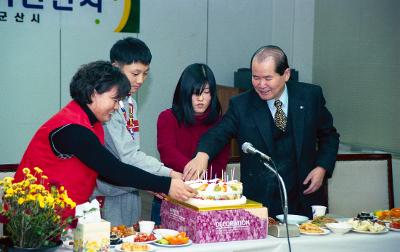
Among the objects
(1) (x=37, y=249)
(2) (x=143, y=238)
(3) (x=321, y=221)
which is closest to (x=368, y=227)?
(3) (x=321, y=221)

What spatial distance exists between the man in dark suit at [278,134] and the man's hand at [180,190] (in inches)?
21.9

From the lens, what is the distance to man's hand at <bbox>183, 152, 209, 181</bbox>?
3.12 metres

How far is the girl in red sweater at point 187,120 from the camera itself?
3377 millimetres

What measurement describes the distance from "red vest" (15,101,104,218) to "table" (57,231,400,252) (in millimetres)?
257

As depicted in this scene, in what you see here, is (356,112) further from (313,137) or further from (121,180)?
(121,180)

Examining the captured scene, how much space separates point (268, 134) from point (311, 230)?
0.63m

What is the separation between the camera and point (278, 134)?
11.1 feet

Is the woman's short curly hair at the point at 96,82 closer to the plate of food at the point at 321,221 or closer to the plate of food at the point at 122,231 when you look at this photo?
the plate of food at the point at 122,231

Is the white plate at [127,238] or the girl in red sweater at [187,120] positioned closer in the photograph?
the white plate at [127,238]

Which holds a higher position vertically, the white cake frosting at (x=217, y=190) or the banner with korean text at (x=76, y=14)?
the banner with korean text at (x=76, y=14)

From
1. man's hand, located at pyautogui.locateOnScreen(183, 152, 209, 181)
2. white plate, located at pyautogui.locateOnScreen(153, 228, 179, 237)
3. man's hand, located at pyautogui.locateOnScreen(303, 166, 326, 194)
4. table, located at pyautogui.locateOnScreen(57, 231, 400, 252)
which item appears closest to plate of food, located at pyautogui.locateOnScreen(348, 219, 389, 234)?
table, located at pyautogui.locateOnScreen(57, 231, 400, 252)

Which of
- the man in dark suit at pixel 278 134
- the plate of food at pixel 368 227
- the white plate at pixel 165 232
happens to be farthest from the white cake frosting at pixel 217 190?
the plate of food at pixel 368 227

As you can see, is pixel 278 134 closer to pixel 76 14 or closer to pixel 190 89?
pixel 190 89

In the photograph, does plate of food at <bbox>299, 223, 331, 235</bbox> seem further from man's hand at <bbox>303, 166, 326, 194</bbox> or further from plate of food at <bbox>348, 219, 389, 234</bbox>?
man's hand at <bbox>303, 166, 326, 194</bbox>
